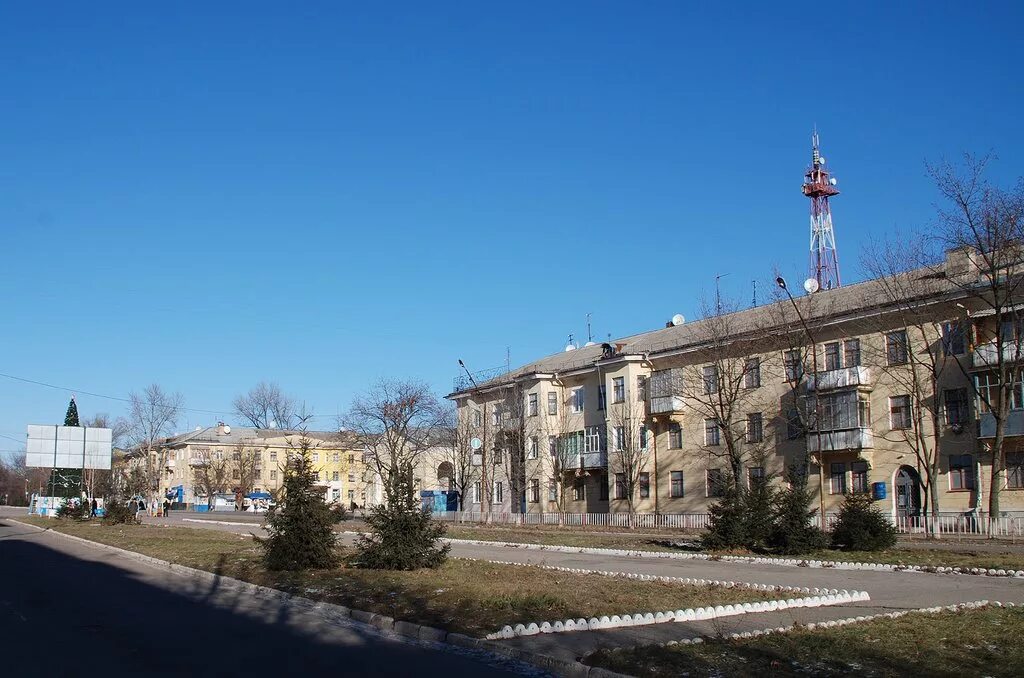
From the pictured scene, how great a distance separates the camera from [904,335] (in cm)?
4050

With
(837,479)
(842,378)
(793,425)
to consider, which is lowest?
(837,479)

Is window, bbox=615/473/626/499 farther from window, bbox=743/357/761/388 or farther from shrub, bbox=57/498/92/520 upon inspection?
shrub, bbox=57/498/92/520

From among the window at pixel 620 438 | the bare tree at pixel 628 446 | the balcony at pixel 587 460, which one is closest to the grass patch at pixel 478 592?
the bare tree at pixel 628 446

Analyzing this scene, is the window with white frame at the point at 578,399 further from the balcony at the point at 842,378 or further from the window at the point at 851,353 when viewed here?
the window at the point at 851,353

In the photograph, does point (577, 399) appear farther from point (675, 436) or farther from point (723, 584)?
point (723, 584)

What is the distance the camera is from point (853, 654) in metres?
9.78

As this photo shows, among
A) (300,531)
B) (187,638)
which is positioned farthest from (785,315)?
(187,638)

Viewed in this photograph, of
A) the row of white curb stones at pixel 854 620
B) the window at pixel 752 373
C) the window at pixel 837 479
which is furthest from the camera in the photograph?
the window at pixel 752 373

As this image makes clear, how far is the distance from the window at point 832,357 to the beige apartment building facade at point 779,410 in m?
0.07

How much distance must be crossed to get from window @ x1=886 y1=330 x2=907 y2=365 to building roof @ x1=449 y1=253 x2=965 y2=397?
158 centimetres

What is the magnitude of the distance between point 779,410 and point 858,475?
5203mm

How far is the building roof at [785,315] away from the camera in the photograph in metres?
38.4

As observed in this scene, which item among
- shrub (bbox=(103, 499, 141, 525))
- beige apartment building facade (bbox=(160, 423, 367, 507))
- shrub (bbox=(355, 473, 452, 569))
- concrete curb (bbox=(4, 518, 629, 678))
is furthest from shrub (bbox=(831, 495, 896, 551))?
beige apartment building facade (bbox=(160, 423, 367, 507))

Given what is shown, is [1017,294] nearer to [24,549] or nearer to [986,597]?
[986,597]
